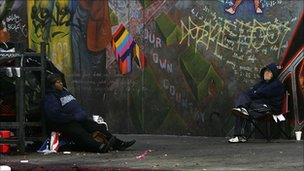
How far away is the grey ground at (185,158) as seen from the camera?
927 centimetres

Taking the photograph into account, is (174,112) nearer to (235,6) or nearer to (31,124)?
(235,6)

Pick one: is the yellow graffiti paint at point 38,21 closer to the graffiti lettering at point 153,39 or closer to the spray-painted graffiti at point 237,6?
the graffiti lettering at point 153,39

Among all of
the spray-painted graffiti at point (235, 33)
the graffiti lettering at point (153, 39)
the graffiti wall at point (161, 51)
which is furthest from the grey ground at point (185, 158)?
the graffiti lettering at point (153, 39)

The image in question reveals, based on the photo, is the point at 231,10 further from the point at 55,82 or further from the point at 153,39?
the point at 55,82

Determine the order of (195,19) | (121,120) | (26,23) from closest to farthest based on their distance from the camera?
(195,19)
(121,120)
(26,23)

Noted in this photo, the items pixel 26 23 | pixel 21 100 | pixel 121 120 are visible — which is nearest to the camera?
pixel 21 100

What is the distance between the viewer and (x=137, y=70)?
1385cm

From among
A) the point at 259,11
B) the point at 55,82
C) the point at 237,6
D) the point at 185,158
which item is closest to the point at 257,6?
the point at 259,11

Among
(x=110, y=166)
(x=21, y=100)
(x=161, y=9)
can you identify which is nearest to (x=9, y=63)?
(x=21, y=100)

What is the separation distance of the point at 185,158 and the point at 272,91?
2.66 m

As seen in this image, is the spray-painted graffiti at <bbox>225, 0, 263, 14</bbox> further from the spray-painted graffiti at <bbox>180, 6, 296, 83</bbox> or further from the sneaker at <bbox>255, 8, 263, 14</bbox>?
the spray-painted graffiti at <bbox>180, 6, 296, 83</bbox>

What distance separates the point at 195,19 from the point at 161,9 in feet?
2.65

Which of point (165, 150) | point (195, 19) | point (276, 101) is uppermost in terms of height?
point (195, 19)

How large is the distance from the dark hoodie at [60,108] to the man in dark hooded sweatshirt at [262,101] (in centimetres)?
283
